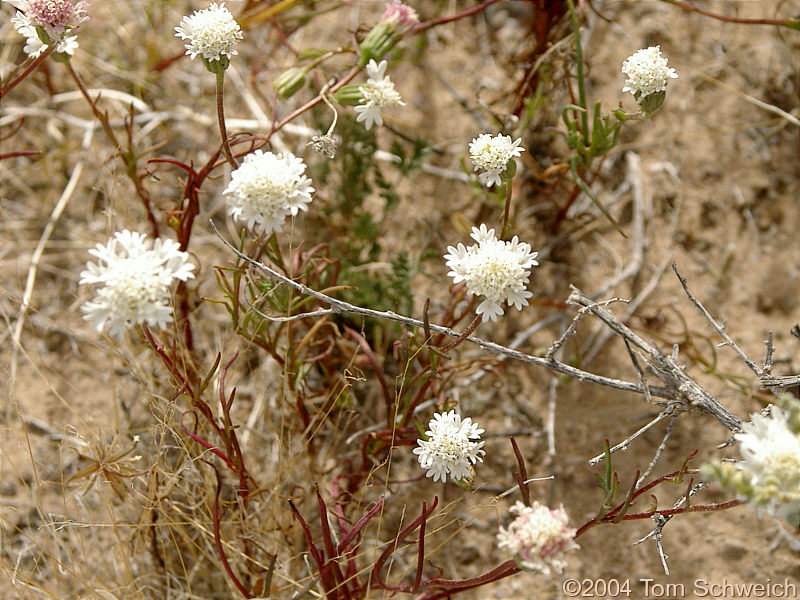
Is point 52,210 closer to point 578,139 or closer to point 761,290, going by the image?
point 578,139

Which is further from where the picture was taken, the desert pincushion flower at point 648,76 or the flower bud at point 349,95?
the flower bud at point 349,95

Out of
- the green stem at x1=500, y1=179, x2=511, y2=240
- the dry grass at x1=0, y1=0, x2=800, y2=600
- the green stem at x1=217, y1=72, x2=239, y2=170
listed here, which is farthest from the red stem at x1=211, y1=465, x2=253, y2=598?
the green stem at x1=500, y1=179, x2=511, y2=240

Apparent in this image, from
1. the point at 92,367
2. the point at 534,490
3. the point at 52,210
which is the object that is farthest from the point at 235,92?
the point at 534,490

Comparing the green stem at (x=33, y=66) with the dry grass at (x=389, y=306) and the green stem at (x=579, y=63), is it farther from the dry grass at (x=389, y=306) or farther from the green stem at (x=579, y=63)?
the green stem at (x=579, y=63)

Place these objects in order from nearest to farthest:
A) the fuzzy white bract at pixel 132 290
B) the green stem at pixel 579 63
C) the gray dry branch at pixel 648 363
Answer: the fuzzy white bract at pixel 132 290, the gray dry branch at pixel 648 363, the green stem at pixel 579 63

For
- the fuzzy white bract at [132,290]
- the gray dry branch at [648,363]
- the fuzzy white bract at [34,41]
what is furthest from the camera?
the fuzzy white bract at [34,41]

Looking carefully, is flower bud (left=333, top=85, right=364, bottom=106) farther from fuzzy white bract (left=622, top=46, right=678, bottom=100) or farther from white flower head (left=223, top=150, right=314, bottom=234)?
fuzzy white bract (left=622, top=46, right=678, bottom=100)

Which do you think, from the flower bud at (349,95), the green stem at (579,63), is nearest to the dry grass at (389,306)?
the green stem at (579,63)

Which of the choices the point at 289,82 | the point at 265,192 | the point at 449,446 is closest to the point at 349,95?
the point at 289,82
